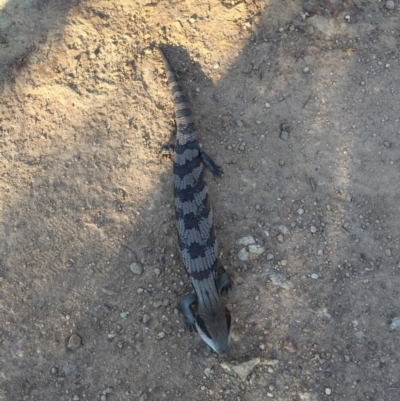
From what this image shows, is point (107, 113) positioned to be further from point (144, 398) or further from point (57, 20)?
point (144, 398)

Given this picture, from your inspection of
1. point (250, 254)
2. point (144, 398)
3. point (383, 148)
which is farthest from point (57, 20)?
point (144, 398)

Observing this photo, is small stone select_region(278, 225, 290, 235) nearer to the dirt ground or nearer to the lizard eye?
the dirt ground

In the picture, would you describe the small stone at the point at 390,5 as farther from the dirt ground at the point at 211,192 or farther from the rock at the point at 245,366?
the rock at the point at 245,366

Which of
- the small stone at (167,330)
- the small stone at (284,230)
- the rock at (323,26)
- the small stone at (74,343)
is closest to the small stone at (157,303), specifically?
the small stone at (167,330)

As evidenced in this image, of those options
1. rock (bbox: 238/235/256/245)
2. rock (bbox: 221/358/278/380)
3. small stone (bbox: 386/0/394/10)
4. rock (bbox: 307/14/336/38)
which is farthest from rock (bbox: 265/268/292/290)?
small stone (bbox: 386/0/394/10)

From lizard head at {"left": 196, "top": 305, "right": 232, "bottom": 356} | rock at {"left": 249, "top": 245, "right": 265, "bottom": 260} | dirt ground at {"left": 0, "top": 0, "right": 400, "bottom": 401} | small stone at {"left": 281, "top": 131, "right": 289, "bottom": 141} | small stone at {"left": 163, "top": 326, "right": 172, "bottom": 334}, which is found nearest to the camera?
lizard head at {"left": 196, "top": 305, "right": 232, "bottom": 356}

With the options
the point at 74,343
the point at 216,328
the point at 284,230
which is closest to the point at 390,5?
the point at 284,230

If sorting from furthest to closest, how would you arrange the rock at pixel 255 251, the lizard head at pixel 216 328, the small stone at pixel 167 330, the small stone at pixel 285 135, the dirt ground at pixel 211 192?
the small stone at pixel 285 135
the rock at pixel 255 251
the small stone at pixel 167 330
the dirt ground at pixel 211 192
the lizard head at pixel 216 328
